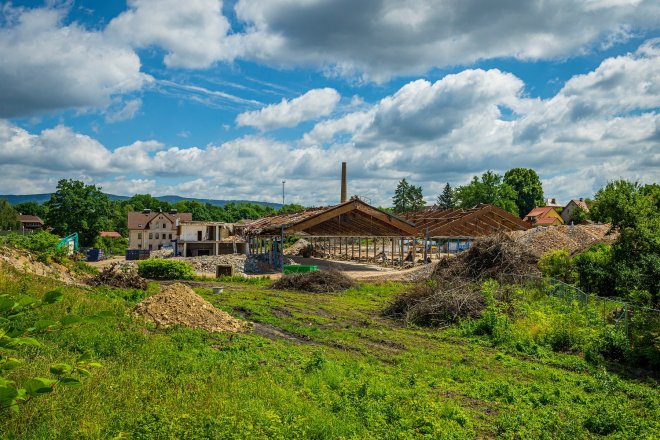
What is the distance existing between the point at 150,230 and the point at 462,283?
225ft

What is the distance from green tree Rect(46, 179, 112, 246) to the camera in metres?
64.8

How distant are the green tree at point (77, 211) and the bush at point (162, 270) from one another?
40.8 meters

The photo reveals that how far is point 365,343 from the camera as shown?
13.3 metres

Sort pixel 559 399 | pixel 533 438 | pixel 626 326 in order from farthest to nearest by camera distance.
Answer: pixel 626 326
pixel 559 399
pixel 533 438

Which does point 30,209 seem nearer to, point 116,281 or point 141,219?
point 141,219

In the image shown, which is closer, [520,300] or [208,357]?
[208,357]

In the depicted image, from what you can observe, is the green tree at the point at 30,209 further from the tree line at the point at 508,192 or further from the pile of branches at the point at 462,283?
the pile of branches at the point at 462,283

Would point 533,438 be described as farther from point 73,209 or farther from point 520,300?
point 73,209

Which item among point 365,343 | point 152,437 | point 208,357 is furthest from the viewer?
A: point 365,343

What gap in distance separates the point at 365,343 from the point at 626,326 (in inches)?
259

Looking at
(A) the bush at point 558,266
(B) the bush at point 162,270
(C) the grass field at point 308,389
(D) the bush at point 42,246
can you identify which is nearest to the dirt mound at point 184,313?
(C) the grass field at point 308,389

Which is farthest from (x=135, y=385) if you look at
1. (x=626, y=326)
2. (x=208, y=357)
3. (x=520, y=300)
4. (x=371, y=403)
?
(x=520, y=300)

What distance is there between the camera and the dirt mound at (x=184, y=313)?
43.8 feet

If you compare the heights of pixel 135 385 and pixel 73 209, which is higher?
pixel 73 209
